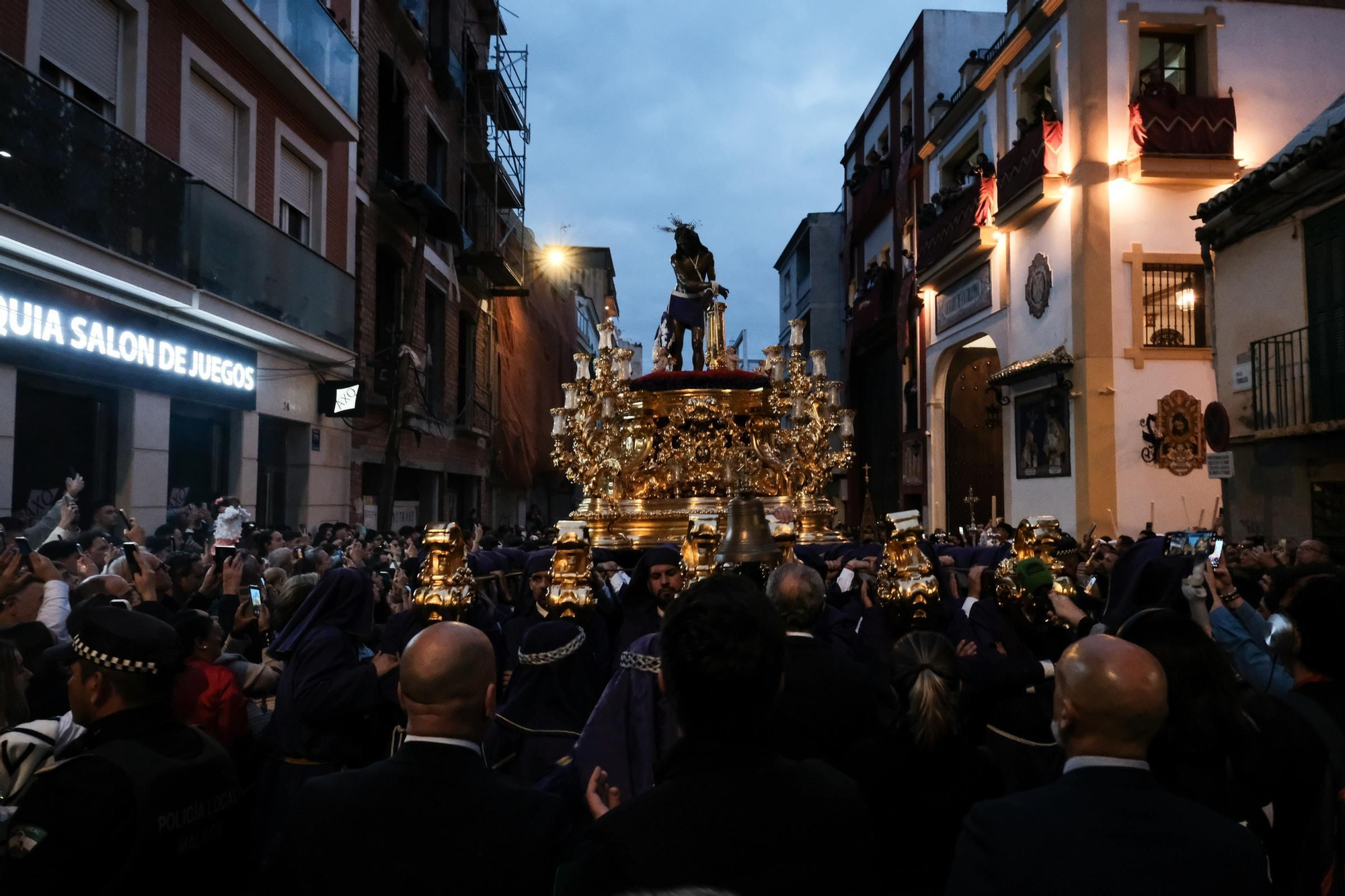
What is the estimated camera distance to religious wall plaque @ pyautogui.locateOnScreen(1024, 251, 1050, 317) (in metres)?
15.6

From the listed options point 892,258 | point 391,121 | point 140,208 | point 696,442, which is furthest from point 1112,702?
point 892,258

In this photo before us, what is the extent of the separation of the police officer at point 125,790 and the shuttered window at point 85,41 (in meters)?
8.78

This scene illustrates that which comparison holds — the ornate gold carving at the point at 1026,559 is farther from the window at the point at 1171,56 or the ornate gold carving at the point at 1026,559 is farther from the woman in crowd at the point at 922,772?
the window at the point at 1171,56

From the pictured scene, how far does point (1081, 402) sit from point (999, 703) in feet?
40.7

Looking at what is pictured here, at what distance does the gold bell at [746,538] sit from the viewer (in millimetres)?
4766

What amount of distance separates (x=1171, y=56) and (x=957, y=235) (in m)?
4.73

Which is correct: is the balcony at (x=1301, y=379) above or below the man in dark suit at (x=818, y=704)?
above

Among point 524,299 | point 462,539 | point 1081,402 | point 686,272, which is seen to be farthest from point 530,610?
point 524,299

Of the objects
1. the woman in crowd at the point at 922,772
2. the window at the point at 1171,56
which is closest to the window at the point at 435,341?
the window at the point at 1171,56

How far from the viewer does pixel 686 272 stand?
34.0 ft

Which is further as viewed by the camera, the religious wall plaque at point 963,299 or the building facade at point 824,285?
the building facade at point 824,285

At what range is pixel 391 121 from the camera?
18.2 meters

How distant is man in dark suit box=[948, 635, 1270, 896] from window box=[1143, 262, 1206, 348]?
14341mm

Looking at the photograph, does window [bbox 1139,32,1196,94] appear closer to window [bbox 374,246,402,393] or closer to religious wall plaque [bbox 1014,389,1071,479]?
religious wall plaque [bbox 1014,389,1071,479]
